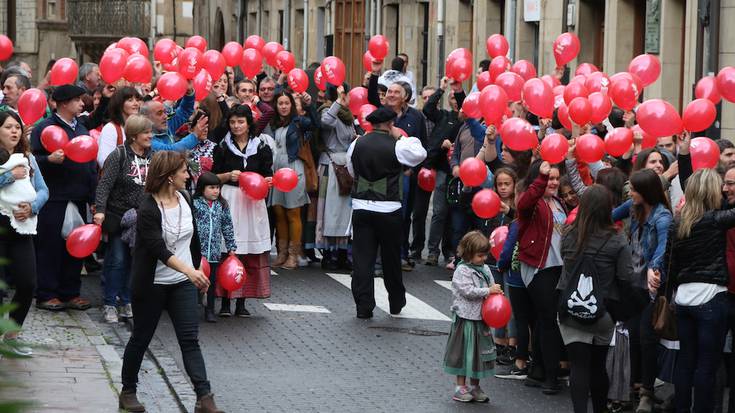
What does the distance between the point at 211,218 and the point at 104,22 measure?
38886mm

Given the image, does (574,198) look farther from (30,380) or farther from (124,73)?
(30,380)

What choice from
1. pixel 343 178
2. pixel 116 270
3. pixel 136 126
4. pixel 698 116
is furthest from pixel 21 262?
pixel 343 178

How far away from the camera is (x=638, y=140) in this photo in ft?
32.2

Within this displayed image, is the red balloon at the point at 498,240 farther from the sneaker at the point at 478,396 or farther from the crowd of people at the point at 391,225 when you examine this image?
the sneaker at the point at 478,396

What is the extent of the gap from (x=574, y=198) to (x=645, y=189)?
1242mm

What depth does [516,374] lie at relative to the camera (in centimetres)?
916

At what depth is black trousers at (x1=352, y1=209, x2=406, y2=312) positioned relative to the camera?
1135cm

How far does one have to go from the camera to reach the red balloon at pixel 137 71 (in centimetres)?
1273

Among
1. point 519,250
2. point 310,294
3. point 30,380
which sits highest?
point 30,380

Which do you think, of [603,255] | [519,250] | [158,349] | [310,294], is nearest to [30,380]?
[603,255]

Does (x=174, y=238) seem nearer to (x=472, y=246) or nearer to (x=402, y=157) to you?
(x=472, y=246)

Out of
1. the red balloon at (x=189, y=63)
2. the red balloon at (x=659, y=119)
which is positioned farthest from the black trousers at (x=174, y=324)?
the red balloon at (x=189, y=63)

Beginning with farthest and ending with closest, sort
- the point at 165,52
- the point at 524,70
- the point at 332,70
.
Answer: the point at 165,52 < the point at 332,70 < the point at 524,70

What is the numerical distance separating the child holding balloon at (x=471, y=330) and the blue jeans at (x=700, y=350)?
48.8 inches
